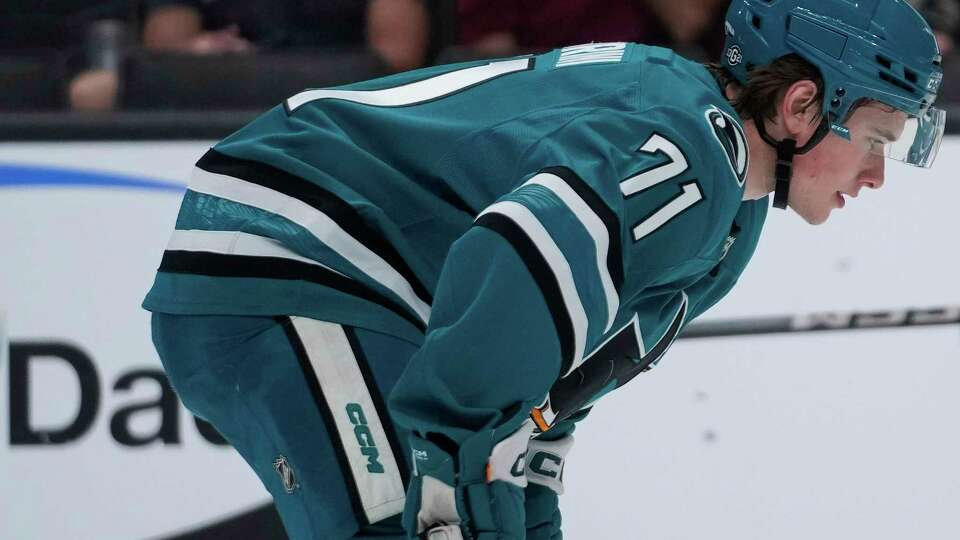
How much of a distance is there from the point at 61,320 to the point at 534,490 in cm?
116

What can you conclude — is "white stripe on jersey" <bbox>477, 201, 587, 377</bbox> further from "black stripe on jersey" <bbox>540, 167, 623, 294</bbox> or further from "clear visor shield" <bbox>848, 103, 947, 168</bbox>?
"clear visor shield" <bbox>848, 103, 947, 168</bbox>

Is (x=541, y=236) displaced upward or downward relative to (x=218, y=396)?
upward

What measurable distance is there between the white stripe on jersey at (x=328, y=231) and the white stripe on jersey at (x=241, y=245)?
0.03 metres

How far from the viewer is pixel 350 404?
162 centimetres

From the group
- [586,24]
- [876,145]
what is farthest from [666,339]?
[586,24]

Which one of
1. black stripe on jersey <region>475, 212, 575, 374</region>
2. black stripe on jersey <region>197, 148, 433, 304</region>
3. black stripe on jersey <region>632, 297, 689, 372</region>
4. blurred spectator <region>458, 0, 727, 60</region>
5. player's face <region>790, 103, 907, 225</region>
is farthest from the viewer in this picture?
blurred spectator <region>458, 0, 727, 60</region>

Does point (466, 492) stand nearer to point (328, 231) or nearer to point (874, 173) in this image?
point (328, 231)

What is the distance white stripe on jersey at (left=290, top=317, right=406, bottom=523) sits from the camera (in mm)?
1616

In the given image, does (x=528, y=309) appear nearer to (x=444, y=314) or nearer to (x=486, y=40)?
(x=444, y=314)

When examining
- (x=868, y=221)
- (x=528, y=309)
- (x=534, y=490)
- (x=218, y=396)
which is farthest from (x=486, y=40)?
(x=528, y=309)

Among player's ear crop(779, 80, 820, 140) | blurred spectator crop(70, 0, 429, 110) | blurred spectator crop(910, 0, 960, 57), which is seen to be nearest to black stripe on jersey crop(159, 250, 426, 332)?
player's ear crop(779, 80, 820, 140)

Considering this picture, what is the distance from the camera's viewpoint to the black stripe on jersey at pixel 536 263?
1408 millimetres

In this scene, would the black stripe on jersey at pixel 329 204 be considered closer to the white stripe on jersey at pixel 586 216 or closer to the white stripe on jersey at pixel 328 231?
the white stripe on jersey at pixel 328 231

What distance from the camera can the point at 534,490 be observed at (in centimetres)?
197
